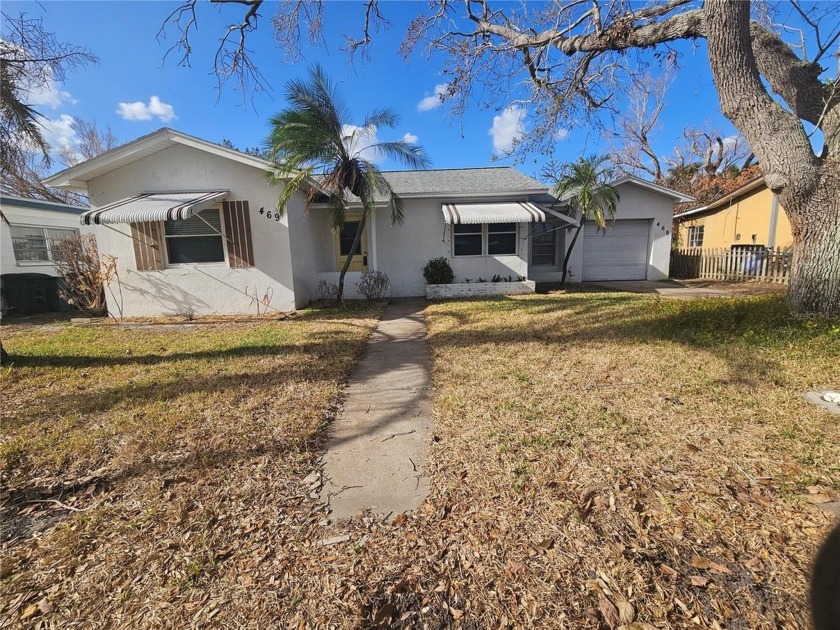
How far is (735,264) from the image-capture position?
14.1 m

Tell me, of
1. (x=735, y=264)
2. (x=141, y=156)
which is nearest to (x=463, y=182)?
(x=141, y=156)

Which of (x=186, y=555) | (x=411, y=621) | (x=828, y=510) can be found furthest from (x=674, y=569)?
(x=186, y=555)

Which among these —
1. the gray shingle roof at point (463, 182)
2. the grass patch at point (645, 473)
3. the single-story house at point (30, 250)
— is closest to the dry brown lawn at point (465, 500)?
the grass patch at point (645, 473)

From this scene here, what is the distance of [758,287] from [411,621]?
15549 millimetres

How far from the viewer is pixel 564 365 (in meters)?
4.99

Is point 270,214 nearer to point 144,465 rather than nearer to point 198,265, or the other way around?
point 198,265

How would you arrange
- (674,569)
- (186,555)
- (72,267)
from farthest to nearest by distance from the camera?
(72,267), (186,555), (674,569)

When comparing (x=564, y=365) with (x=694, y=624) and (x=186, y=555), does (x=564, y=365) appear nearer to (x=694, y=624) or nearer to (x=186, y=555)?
(x=694, y=624)

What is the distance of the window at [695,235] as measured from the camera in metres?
19.4

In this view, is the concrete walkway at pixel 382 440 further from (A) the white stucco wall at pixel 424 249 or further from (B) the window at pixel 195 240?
(A) the white stucco wall at pixel 424 249

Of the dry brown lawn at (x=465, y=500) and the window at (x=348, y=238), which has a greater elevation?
the window at (x=348, y=238)

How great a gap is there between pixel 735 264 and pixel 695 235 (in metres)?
6.89

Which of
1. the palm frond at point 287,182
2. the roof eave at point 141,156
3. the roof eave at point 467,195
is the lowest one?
the palm frond at point 287,182

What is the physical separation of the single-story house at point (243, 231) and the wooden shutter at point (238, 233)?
0.03 metres
